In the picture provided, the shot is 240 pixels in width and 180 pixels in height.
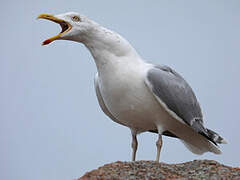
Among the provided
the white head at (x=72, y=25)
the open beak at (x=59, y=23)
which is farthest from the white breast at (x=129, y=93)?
the open beak at (x=59, y=23)

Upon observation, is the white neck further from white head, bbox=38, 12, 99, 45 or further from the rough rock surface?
the rough rock surface

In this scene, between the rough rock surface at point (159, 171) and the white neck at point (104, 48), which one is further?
the white neck at point (104, 48)

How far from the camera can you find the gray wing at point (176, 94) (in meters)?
4.84

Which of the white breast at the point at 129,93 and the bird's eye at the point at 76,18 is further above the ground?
the bird's eye at the point at 76,18

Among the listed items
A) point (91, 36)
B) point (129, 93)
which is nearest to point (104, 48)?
point (91, 36)

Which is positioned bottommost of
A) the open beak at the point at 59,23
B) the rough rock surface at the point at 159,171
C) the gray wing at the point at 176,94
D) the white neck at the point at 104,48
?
the rough rock surface at the point at 159,171

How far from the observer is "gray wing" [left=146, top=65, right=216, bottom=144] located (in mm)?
4844

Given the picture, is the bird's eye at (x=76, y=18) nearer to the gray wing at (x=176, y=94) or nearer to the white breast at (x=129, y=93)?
the white breast at (x=129, y=93)

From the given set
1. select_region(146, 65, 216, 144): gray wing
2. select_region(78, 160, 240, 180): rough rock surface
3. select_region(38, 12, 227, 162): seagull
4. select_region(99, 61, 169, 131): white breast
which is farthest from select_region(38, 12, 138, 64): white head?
select_region(78, 160, 240, 180): rough rock surface

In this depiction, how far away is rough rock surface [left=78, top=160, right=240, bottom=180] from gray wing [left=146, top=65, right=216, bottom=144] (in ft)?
2.11

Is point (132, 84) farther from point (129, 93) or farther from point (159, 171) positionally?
point (159, 171)

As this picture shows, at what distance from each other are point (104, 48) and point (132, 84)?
0.53 m

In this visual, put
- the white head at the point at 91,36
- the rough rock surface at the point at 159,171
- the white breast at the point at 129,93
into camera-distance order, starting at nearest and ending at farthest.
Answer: the rough rock surface at the point at 159,171
the white breast at the point at 129,93
the white head at the point at 91,36

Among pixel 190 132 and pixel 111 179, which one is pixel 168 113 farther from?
pixel 111 179
